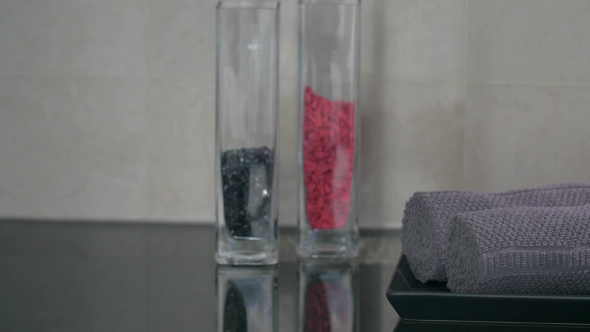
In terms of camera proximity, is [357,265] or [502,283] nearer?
[502,283]

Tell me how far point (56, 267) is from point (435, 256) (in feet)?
1.49

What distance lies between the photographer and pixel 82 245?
0.96 metres

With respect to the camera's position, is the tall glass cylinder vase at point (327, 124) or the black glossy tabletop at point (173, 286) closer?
the black glossy tabletop at point (173, 286)

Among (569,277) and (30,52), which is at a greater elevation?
(30,52)

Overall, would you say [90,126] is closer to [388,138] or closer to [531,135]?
[388,138]

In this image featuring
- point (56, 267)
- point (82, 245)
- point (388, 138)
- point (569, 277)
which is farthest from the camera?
point (388, 138)

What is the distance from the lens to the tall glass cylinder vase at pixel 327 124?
0.88 meters

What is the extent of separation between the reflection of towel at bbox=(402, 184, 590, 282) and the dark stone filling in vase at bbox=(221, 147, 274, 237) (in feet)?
0.58

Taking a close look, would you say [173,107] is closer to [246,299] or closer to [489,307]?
[246,299]

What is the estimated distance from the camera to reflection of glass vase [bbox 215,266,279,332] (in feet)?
2.05

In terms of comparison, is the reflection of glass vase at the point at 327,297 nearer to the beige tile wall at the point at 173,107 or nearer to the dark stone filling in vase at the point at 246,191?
the dark stone filling in vase at the point at 246,191

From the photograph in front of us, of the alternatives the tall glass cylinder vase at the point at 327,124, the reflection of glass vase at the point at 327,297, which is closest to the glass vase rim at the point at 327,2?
the tall glass cylinder vase at the point at 327,124

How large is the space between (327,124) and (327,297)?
239mm

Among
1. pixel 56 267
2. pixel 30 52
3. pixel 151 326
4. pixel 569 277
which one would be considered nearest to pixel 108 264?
pixel 56 267
